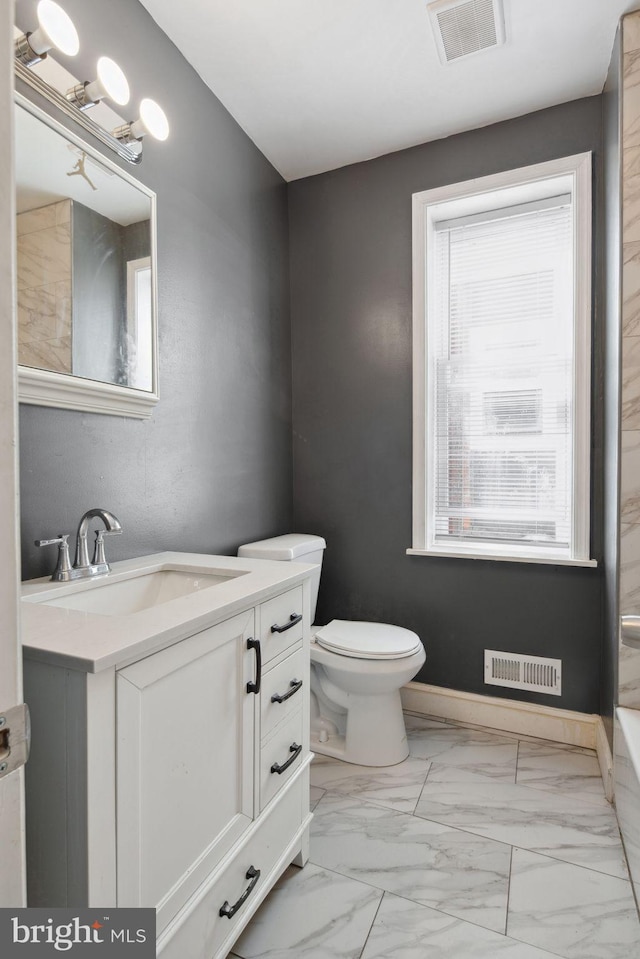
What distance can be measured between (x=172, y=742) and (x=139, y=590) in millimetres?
564

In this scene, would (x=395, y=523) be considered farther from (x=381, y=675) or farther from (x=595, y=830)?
(x=595, y=830)

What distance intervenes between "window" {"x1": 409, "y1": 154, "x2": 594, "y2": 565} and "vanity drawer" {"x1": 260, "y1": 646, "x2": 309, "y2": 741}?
1081mm

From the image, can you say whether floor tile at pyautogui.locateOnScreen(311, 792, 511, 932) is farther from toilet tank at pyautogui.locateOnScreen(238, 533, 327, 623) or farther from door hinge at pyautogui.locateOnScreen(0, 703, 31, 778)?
door hinge at pyautogui.locateOnScreen(0, 703, 31, 778)

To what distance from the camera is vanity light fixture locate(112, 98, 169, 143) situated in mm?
1485

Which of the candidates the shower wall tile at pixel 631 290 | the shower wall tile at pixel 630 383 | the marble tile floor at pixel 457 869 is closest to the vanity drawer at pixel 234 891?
the marble tile floor at pixel 457 869

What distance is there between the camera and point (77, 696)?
2.49 ft

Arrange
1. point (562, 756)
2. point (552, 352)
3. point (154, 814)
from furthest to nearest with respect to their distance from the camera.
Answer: point (552, 352) → point (562, 756) → point (154, 814)

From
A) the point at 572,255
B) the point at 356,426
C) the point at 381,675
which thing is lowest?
the point at 381,675

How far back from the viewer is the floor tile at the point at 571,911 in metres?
1.21

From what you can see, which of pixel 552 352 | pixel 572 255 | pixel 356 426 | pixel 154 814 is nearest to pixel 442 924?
pixel 154 814

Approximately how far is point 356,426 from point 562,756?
1.62 metres

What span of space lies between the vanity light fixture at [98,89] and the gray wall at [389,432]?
1.30 m

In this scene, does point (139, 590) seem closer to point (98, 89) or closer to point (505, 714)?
point (98, 89)

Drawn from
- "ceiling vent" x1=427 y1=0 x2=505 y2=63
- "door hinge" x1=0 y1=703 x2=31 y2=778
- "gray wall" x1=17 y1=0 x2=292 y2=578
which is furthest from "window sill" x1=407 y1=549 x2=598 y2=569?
"door hinge" x1=0 y1=703 x2=31 y2=778
